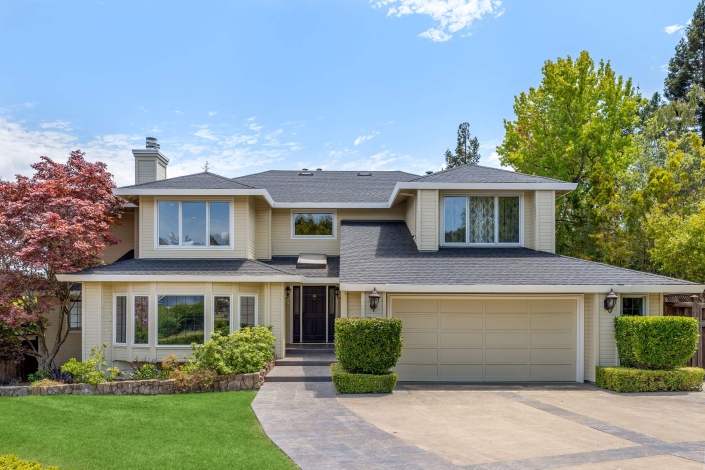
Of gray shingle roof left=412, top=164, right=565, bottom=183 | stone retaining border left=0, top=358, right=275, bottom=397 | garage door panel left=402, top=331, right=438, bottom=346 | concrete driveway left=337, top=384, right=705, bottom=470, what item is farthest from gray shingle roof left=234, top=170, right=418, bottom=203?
concrete driveway left=337, top=384, right=705, bottom=470

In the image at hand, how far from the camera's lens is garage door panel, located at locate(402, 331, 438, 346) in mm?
12562

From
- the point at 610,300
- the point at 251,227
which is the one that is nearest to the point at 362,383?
the point at 610,300

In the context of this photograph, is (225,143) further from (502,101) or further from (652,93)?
(652,93)

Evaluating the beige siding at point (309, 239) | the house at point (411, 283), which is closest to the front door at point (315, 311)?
the house at point (411, 283)

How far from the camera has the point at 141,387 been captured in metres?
11.4

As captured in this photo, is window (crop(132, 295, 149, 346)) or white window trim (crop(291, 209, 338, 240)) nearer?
window (crop(132, 295, 149, 346))

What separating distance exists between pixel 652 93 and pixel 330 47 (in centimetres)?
2685

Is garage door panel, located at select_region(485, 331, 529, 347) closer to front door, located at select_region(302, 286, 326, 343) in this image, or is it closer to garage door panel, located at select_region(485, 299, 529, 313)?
garage door panel, located at select_region(485, 299, 529, 313)

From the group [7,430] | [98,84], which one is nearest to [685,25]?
[98,84]

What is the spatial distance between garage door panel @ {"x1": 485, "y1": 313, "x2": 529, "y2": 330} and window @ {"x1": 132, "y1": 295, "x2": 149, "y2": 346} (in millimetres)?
8971

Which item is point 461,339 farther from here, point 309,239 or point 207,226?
point 207,226

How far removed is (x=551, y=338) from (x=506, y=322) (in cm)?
120

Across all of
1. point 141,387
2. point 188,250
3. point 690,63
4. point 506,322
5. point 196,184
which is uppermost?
point 690,63

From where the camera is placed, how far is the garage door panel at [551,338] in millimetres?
12586
